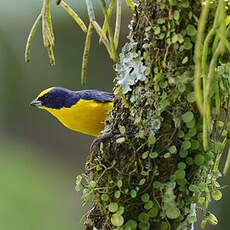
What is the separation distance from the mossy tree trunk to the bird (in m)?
0.93

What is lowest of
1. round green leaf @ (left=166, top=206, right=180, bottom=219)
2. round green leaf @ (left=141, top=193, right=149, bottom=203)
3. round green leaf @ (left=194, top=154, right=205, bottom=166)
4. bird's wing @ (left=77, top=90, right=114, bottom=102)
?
bird's wing @ (left=77, top=90, right=114, bottom=102)

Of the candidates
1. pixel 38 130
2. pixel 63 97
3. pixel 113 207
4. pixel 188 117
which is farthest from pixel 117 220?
pixel 38 130

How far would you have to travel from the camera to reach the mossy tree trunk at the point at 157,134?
4.73ft

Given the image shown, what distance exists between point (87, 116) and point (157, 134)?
3.65 feet

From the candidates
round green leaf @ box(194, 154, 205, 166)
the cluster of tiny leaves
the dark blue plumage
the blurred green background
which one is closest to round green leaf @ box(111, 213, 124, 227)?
the cluster of tiny leaves

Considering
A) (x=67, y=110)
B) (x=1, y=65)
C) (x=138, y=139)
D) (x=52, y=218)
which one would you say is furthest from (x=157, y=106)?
(x=1, y=65)

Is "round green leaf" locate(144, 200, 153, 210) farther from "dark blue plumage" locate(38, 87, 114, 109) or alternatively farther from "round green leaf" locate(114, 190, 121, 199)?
"dark blue plumage" locate(38, 87, 114, 109)

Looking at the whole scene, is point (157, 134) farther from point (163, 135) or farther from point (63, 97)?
point (63, 97)

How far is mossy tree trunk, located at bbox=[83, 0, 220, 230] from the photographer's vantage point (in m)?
1.44

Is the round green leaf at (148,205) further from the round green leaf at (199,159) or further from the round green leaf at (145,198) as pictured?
the round green leaf at (199,159)

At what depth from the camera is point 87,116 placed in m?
2.57

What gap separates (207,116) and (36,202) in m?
3.36

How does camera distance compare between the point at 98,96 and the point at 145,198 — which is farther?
the point at 98,96

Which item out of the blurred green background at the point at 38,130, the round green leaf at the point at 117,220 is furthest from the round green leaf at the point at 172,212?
the blurred green background at the point at 38,130
